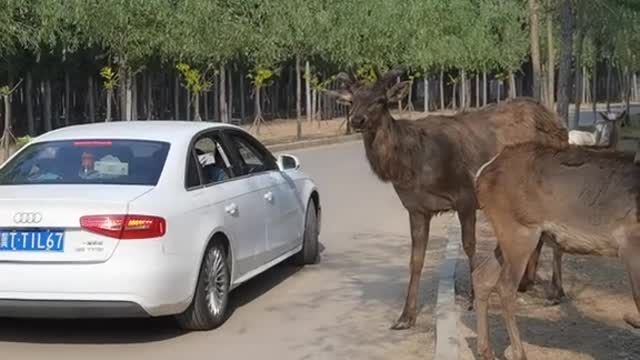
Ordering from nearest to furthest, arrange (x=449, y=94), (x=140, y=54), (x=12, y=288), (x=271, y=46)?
(x=12, y=288), (x=140, y=54), (x=271, y=46), (x=449, y=94)

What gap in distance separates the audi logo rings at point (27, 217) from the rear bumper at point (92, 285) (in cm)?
30

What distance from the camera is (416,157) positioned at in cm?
842

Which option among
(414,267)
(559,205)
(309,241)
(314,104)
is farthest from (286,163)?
(314,104)

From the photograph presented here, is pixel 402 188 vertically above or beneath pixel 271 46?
beneath

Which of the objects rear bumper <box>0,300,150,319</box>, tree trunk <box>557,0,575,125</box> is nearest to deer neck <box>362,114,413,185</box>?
rear bumper <box>0,300,150,319</box>

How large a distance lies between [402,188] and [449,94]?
5641 centimetres

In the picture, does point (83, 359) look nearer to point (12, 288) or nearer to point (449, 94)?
point (12, 288)

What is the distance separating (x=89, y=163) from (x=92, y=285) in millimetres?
1365

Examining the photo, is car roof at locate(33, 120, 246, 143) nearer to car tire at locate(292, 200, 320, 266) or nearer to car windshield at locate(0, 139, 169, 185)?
car windshield at locate(0, 139, 169, 185)

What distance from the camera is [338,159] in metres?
26.3

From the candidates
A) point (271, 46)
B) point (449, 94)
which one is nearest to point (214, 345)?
point (271, 46)

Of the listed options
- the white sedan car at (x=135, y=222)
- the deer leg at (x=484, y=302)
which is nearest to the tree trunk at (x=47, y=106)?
the white sedan car at (x=135, y=222)

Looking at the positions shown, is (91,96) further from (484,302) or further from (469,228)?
(484,302)

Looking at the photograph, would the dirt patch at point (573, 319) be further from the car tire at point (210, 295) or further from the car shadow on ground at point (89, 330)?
the car shadow on ground at point (89, 330)
